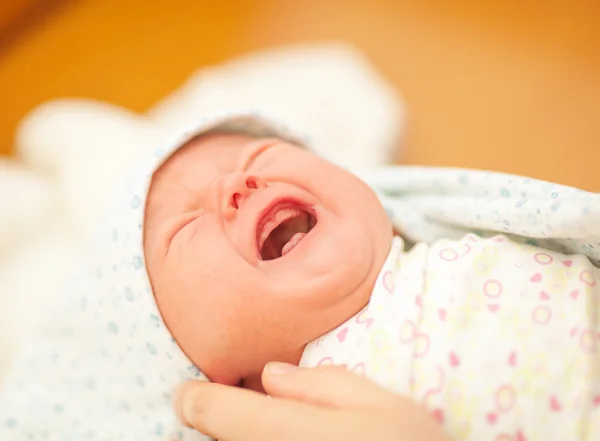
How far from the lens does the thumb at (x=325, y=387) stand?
547mm

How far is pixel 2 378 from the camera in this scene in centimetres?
87

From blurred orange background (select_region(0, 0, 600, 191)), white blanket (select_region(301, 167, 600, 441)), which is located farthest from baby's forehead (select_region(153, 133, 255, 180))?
blurred orange background (select_region(0, 0, 600, 191))

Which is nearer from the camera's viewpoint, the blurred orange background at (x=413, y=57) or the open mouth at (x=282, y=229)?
the open mouth at (x=282, y=229)

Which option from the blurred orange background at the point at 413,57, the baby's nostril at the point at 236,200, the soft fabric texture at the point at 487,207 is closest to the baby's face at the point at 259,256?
the baby's nostril at the point at 236,200

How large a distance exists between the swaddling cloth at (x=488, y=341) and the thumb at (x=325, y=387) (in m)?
0.04

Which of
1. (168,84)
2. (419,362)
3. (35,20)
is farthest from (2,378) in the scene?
(35,20)

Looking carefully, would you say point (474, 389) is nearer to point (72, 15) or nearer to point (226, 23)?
point (226, 23)

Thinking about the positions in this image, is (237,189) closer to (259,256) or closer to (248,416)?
(259,256)

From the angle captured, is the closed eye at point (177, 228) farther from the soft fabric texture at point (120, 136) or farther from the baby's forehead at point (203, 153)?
the soft fabric texture at point (120, 136)

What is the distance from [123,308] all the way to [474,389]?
422 millimetres

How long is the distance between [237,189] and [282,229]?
9cm

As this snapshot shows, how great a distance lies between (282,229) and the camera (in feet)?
2.47

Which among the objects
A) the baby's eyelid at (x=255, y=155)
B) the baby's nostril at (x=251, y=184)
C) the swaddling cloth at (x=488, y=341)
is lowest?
the swaddling cloth at (x=488, y=341)

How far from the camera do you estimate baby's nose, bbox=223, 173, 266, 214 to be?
2.26ft
